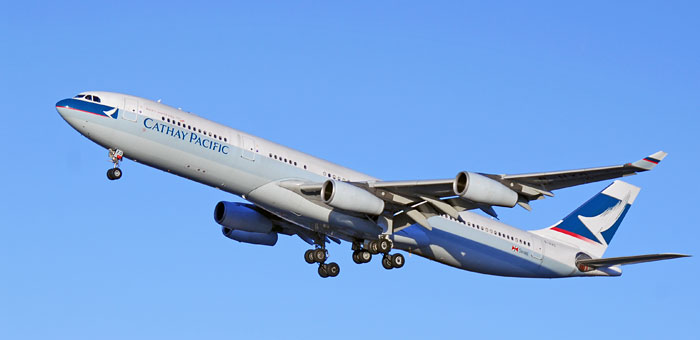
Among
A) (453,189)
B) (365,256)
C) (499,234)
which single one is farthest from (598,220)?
(453,189)

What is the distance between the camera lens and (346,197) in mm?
39938

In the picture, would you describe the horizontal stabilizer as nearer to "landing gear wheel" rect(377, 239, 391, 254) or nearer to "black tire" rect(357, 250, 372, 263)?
"landing gear wheel" rect(377, 239, 391, 254)

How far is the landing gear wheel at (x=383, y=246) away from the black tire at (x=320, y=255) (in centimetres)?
443

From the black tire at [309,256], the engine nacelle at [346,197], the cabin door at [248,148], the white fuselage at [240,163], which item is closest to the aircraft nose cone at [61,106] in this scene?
the white fuselage at [240,163]

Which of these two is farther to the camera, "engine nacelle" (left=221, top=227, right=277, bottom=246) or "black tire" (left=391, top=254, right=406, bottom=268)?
"engine nacelle" (left=221, top=227, right=277, bottom=246)

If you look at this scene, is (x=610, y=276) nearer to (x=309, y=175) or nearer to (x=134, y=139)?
(x=309, y=175)

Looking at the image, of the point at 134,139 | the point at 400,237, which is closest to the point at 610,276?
the point at 400,237

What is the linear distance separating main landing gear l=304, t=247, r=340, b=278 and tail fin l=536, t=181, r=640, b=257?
1107 cm

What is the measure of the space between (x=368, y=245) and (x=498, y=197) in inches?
303

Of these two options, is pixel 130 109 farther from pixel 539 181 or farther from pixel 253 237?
pixel 539 181

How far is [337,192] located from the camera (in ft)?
130

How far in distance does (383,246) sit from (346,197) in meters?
4.42

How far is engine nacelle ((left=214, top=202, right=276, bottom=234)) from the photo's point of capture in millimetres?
45969

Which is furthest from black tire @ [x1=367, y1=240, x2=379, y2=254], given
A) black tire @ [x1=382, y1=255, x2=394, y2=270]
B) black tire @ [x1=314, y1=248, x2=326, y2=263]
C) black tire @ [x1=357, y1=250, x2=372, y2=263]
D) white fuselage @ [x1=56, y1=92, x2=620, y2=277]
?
black tire @ [x1=314, y1=248, x2=326, y2=263]
